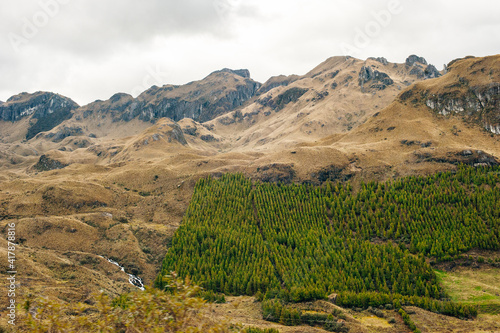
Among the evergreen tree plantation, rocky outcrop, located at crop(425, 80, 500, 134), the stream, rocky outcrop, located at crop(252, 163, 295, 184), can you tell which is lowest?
the stream

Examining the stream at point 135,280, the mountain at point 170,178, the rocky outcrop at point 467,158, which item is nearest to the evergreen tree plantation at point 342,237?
the rocky outcrop at point 467,158

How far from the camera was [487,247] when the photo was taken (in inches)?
2645

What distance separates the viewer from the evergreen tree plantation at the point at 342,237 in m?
59.9

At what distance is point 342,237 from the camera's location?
262 feet

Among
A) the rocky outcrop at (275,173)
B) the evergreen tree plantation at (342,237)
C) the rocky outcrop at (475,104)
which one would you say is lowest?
the evergreen tree plantation at (342,237)

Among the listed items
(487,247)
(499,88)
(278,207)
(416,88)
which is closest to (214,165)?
(278,207)

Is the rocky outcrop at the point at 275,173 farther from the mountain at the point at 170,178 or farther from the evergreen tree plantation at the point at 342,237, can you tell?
the evergreen tree plantation at the point at 342,237

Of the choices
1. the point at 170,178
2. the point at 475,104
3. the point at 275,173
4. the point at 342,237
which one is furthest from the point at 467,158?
the point at 170,178

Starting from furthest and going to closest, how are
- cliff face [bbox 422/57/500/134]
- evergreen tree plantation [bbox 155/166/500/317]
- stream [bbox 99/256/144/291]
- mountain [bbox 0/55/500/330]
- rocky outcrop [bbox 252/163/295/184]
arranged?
1. cliff face [bbox 422/57/500/134]
2. rocky outcrop [bbox 252/163/295/184]
3. mountain [bbox 0/55/500/330]
4. stream [bbox 99/256/144/291]
5. evergreen tree plantation [bbox 155/166/500/317]

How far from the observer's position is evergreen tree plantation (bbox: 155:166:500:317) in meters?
59.9

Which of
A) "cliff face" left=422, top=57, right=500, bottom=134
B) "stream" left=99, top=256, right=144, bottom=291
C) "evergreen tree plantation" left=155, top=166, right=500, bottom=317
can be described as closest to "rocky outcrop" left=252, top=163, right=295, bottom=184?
"evergreen tree plantation" left=155, top=166, right=500, bottom=317

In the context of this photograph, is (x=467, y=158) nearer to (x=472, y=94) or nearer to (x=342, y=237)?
(x=472, y=94)

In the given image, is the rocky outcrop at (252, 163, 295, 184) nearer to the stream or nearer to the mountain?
the mountain

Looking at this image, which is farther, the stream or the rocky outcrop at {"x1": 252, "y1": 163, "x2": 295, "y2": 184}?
the rocky outcrop at {"x1": 252, "y1": 163, "x2": 295, "y2": 184}
